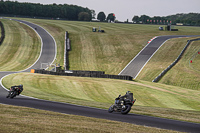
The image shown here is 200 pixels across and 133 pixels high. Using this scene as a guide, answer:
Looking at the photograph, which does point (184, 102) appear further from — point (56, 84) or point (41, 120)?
point (41, 120)

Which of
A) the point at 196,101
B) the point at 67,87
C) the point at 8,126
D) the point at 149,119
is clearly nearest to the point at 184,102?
the point at 196,101

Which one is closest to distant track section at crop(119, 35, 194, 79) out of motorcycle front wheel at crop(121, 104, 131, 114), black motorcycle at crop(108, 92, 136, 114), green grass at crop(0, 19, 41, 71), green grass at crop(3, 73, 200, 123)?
green grass at crop(3, 73, 200, 123)

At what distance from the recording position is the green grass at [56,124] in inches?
517

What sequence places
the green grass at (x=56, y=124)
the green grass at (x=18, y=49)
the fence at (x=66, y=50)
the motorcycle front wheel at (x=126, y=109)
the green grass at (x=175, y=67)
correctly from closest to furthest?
the green grass at (x=56, y=124) < the motorcycle front wheel at (x=126, y=109) < the green grass at (x=175, y=67) < the fence at (x=66, y=50) < the green grass at (x=18, y=49)

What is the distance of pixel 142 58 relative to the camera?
2751 inches

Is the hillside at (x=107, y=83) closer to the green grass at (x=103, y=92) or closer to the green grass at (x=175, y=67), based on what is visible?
the green grass at (x=103, y=92)

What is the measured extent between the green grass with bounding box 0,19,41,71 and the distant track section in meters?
22.9

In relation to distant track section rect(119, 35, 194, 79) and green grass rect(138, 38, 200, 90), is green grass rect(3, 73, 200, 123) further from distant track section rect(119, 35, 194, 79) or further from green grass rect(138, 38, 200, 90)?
distant track section rect(119, 35, 194, 79)

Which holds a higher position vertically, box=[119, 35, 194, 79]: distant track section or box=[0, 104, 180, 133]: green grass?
box=[0, 104, 180, 133]: green grass

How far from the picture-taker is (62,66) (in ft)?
217

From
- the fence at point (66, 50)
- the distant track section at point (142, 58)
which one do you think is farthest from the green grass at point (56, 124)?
the fence at point (66, 50)

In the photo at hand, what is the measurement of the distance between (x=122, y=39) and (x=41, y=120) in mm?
78133

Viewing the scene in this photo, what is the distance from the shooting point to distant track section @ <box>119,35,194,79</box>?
198 feet

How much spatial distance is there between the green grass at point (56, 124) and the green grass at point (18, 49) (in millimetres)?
47169
